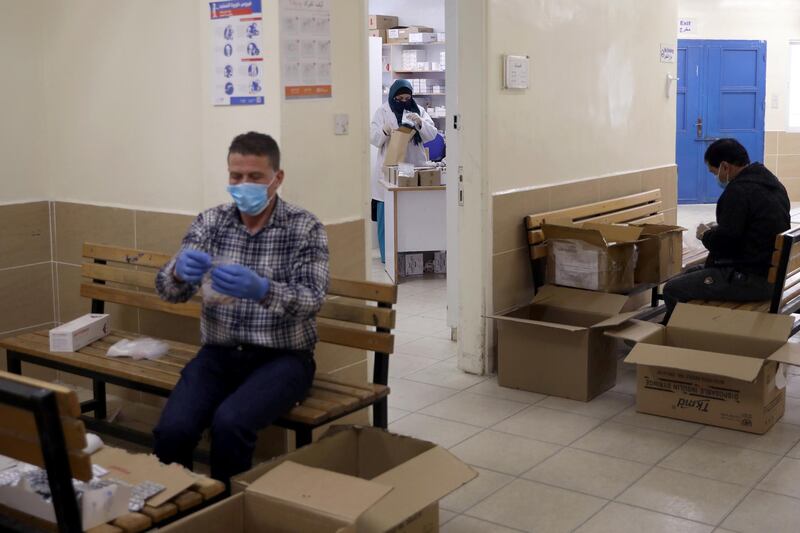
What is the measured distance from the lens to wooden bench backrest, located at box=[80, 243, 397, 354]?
3.73 meters

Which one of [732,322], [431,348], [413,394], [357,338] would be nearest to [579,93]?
[431,348]

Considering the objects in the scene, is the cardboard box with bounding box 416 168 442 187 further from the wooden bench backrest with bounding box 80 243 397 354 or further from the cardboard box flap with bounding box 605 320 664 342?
the wooden bench backrest with bounding box 80 243 397 354

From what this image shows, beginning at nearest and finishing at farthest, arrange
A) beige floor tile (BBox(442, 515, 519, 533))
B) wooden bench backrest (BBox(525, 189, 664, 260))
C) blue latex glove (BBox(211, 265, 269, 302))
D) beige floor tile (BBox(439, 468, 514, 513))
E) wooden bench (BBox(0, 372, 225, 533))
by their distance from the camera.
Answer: wooden bench (BBox(0, 372, 225, 533)) < blue latex glove (BBox(211, 265, 269, 302)) < beige floor tile (BBox(442, 515, 519, 533)) < beige floor tile (BBox(439, 468, 514, 513)) < wooden bench backrest (BBox(525, 189, 664, 260))

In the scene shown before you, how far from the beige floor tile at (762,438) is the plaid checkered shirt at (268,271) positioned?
6.76ft

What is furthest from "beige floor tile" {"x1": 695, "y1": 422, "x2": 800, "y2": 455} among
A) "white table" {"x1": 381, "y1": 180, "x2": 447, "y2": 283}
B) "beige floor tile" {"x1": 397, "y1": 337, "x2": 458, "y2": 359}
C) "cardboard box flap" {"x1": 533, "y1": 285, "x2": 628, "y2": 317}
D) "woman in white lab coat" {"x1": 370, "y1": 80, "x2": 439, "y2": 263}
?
"woman in white lab coat" {"x1": 370, "y1": 80, "x2": 439, "y2": 263}

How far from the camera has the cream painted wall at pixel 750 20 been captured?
13.1 metres

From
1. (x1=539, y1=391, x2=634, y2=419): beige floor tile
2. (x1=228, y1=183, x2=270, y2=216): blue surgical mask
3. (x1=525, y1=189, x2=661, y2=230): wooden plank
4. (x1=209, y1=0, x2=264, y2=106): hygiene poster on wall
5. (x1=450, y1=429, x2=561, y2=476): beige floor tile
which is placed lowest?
(x1=450, y1=429, x2=561, y2=476): beige floor tile

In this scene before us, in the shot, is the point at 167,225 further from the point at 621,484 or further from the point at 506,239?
the point at 621,484

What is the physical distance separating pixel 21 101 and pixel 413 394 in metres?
2.46

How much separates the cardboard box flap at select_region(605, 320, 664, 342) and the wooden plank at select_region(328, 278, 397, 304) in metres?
1.49

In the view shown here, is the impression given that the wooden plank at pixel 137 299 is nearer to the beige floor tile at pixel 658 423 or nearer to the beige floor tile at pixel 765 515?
the beige floor tile at pixel 658 423

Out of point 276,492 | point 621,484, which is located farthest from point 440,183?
point 276,492

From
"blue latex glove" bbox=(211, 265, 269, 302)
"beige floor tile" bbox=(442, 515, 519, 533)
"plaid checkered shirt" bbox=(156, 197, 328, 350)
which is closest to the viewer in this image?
"blue latex glove" bbox=(211, 265, 269, 302)

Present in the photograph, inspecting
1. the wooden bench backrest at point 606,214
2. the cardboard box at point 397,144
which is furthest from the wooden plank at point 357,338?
the cardboard box at point 397,144
